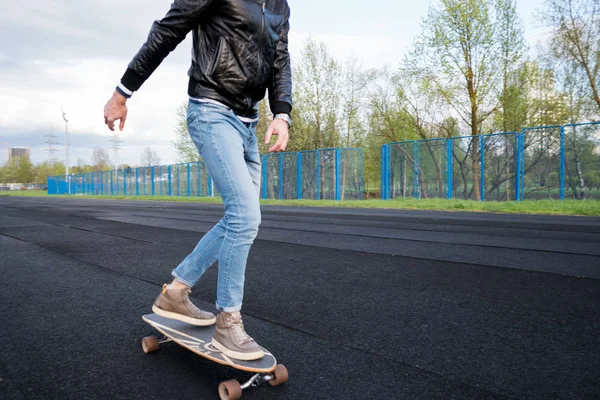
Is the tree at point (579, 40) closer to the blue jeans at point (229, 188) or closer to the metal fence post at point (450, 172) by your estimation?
the metal fence post at point (450, 172)

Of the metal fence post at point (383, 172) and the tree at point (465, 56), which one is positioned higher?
the tree at point (465, 56)

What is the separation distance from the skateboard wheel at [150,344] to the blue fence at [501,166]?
57.9 ft

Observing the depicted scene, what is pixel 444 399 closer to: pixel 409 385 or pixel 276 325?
pixel 409 385

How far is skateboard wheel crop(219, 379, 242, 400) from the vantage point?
75.2 inches

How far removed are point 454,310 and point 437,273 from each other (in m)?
1.33

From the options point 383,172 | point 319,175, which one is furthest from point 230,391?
point 319,175

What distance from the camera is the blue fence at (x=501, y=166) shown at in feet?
55.0

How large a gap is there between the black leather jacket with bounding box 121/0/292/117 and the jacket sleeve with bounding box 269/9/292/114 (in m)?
0.13

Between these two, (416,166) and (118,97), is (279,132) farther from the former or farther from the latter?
(416,166)

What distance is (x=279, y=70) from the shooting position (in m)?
2.67

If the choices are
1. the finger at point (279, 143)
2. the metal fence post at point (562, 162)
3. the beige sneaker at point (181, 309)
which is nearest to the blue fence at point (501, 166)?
the metal fence post at point (562, 162)

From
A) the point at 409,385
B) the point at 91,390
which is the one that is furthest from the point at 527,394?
the point at 91,390

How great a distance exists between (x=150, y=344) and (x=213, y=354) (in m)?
0.52

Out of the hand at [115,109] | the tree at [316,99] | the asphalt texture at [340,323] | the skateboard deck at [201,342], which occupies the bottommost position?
the asphalt texture at [340,323]
